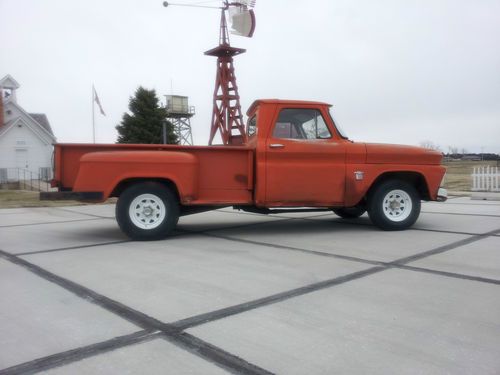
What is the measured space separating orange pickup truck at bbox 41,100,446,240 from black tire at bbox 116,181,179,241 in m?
0.01

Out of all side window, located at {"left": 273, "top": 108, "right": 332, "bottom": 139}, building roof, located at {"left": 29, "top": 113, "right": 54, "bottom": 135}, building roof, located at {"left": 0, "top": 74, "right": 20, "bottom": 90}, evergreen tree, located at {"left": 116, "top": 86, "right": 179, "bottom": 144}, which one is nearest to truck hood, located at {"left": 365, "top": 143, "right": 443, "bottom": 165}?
side window, located at {"left": 273, "top": 108, "right": 332, "bottom": 139}

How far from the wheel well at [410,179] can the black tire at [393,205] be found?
0.11 metres

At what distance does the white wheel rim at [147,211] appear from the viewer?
670 cm

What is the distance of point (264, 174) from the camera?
6965 mm

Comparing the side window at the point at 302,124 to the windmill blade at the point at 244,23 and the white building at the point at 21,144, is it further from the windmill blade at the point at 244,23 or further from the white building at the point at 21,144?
the white building at the point at 21,144

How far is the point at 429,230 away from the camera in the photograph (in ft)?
25.0

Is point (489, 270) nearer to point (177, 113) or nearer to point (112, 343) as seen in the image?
point (112, 343)

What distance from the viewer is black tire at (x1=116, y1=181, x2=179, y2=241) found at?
6.64 metres

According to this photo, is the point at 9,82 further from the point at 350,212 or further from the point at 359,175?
→ the point at 359,175

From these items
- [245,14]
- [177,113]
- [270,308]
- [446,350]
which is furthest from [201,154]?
[177,113]

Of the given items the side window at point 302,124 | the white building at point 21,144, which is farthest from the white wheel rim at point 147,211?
the white building at point 21,144

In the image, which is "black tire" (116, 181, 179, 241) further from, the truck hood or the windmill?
the windmill

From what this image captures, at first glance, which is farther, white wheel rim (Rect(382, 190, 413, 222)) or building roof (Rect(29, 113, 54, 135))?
building roof (Rect(29, 113, 54, 135))

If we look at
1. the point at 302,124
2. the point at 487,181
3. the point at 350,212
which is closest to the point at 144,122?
the point at 487,181
